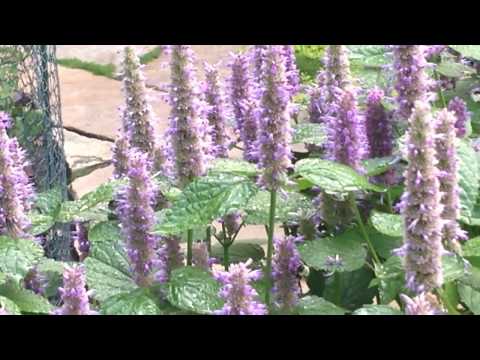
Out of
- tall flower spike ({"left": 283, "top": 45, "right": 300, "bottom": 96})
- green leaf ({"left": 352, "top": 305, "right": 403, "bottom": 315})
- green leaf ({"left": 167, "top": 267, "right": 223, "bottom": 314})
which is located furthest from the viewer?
tall flower spike ({"left": 283, "top": 45, "right": 300, "bottom": 96})

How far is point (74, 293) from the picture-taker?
1070mm

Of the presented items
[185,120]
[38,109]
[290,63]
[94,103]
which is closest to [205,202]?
[185,120]

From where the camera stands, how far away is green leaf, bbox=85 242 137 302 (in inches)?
57.2

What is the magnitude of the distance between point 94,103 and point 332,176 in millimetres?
6376

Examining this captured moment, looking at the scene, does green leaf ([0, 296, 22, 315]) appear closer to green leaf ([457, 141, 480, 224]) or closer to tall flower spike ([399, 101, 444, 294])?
tall flower spike ([399, 101, 444, 294])

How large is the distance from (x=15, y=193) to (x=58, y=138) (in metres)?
2.75

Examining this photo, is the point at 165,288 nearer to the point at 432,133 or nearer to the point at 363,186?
the point at 363,186

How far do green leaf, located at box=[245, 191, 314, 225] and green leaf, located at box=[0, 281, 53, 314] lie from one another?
1.09ft

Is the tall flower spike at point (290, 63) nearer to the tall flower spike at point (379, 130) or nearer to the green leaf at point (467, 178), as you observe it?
the tall flower spike at point (379, 130)

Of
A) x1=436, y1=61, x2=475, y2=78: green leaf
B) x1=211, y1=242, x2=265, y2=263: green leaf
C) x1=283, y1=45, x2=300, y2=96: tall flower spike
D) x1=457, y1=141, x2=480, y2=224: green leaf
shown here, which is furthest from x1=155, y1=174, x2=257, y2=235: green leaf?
x1=436, y1=61, x2=475, y2=78: green leaf

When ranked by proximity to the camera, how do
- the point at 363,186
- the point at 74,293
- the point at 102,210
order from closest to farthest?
the point at 74,293, the point at 363,186, the point at 102,210

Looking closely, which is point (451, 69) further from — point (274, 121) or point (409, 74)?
point (274, 121)
